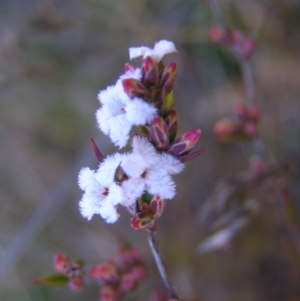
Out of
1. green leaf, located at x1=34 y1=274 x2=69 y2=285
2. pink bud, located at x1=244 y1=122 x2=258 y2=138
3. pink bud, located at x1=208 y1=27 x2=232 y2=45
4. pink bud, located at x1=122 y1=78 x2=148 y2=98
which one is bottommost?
pink bud, located at x1=122 y1=78 x2=148 y2=98

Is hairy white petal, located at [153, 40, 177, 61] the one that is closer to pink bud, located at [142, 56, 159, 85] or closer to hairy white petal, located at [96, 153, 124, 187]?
pink bud, located at [142, 56, 159, 85]

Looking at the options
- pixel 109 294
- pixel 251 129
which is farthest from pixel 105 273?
pixel 251 129

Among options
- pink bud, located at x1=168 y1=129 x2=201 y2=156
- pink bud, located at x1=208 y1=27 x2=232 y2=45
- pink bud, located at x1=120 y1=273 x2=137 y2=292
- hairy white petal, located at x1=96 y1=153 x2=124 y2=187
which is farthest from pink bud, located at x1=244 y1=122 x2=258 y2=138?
hairy white petal, located at x1=96 y1=153 x2=124 y2=187

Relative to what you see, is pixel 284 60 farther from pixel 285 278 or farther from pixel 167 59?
pixel 285 278

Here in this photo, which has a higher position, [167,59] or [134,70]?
[167,59]

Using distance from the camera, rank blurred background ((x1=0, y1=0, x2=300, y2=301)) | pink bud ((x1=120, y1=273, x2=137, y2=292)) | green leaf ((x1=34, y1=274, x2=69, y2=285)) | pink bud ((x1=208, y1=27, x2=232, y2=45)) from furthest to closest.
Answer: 1. blurred background ((x1=0, y1=0, x2=300, y2=301))
2. pink bud ((x1=208, y1=27, x2=232, y2=45))
3. pink bud ((x1=120, y1=273, x2=137, y2=292))
4. green leaf ((x1=34, y1=274, x2=69, y2=285))

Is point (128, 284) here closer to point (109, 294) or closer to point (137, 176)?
point (109, 294)

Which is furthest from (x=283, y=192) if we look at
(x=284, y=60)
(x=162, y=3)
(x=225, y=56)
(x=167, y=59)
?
(x=162, y=3)
